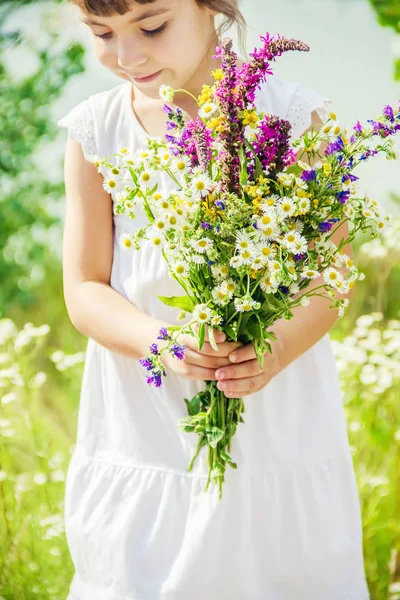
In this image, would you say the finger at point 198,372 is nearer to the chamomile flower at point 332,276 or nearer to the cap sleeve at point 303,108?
the chamomile flower at point 332,276

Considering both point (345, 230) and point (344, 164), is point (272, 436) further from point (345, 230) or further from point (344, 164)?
point (344, 164)

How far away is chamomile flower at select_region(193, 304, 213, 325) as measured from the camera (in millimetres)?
1212

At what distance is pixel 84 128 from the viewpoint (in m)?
1.66

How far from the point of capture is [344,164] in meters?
1.19

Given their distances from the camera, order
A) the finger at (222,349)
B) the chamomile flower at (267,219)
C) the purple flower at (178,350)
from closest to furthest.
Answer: the chamomile flower at (267,219) → the purple flower at (178,350) → the finger at (222,349)

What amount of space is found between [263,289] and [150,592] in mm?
697

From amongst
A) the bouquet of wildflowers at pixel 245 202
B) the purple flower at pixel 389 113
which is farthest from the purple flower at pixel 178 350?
the purple flower at pixel 389 113

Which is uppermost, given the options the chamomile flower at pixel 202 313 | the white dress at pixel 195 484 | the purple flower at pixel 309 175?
the purple flower at pixel 309 175

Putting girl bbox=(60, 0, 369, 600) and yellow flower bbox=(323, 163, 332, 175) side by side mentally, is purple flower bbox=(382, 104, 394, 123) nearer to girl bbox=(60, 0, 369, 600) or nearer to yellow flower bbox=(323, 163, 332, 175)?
yellow flower bbox=(323, 163, 332, 175)

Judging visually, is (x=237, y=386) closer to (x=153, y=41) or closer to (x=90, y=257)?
(x=90, y=257)

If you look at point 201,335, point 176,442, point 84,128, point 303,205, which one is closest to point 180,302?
point 201,335

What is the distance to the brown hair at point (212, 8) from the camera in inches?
52.9

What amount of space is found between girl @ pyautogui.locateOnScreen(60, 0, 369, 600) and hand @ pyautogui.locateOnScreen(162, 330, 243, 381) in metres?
0.09

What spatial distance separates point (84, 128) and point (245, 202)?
0.65 meters
